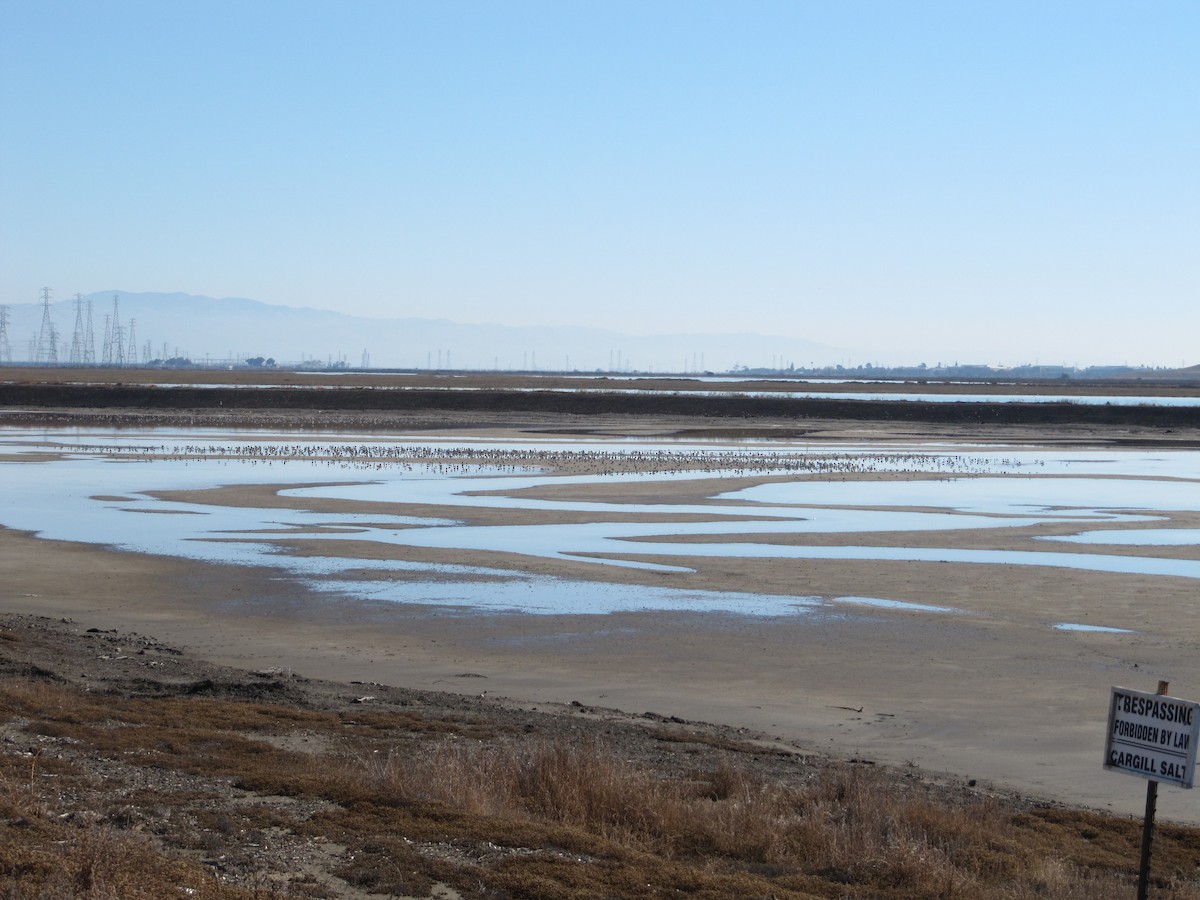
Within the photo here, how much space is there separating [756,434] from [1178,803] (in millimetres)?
50941

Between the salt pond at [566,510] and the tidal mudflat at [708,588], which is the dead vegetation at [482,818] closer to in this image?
the tidal mudflat at [708,588]

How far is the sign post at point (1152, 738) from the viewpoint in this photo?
6500mm

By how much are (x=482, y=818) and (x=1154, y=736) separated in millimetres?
4101

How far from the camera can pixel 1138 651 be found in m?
16.1

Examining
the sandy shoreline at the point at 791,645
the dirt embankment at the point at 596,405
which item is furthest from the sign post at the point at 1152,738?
the dirt embankment at the point at 596,405

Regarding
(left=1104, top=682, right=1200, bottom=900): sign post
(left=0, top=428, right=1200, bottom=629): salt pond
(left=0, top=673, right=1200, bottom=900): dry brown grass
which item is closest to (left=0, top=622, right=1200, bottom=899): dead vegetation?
(left=0, top=673, right=1200, bottom=900): dry brown grass

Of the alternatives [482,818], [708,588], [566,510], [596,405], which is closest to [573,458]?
[566,510]

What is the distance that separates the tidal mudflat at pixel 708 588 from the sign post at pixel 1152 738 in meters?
4.27

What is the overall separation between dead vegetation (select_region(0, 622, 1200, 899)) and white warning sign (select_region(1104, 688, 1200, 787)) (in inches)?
61.6

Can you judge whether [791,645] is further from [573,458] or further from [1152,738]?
[573,458]

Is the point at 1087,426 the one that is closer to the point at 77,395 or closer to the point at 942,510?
the point at 942,510

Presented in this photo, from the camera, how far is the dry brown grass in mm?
7344

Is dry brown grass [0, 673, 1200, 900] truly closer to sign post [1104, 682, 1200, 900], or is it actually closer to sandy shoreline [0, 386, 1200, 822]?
sign post [1104, 682, 1200, 900]

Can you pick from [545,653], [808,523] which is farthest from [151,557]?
[808,523]
